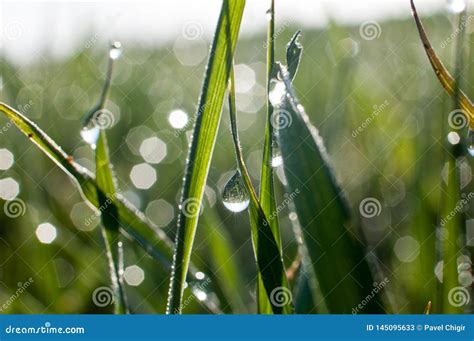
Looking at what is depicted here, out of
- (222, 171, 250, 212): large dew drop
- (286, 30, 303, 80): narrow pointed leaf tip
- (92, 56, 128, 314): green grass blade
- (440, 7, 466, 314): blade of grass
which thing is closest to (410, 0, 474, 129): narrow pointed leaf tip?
(440, 7, 466, 314): blade of grass

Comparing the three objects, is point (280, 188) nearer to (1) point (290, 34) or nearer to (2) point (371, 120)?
(2) point (371, 120)

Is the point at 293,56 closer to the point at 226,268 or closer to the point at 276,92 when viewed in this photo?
the point at 276,92

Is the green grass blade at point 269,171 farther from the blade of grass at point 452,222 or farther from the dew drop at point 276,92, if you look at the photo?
the blade of grass at point 452,222

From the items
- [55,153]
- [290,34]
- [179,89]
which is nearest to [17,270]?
[55,153]

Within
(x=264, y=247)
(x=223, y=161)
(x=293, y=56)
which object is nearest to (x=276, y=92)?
(x=293, y=56)

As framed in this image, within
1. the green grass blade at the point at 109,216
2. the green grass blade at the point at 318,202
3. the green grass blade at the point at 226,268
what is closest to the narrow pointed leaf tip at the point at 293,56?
the green grass blade at the point at 318,202

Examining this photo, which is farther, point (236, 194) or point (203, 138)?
point (236, 194)
